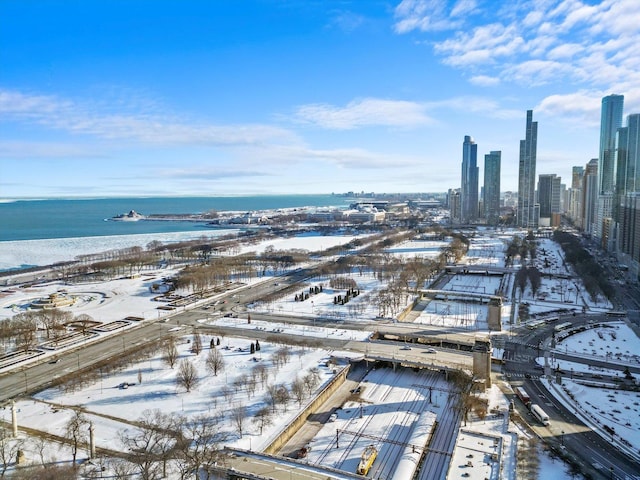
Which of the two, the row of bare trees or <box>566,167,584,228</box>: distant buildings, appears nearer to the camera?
the row of bare trees

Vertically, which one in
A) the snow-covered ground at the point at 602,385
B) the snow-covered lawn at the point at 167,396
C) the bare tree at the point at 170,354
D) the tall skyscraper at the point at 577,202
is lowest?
the snow-covered ground at the point at 602,385

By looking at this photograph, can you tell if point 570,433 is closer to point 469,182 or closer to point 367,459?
point 367,459

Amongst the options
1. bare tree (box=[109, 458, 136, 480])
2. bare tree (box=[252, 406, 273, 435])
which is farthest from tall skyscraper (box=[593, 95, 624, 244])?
bare tree (box=[109, 458, 136, 480])

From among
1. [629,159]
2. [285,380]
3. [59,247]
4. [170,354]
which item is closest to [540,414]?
[285,380]

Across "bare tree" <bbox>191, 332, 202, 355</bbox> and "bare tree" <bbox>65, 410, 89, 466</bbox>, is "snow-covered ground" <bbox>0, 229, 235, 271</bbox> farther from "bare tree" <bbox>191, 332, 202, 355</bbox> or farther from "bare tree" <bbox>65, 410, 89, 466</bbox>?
"bare tree" <bbox>65, 410, 89, 466</bbox>

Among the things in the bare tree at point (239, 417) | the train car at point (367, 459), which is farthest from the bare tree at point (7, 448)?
the train car at point (367, 459)

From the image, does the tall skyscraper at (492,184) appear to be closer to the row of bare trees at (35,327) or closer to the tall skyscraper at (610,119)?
the tall skyscraper at (610,119)
